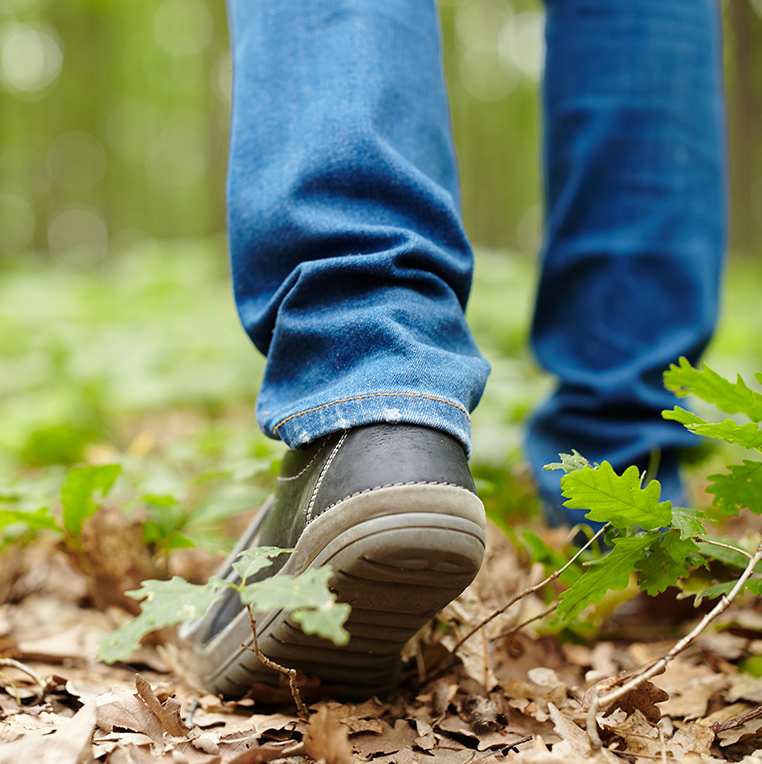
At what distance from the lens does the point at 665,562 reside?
33.4 inches

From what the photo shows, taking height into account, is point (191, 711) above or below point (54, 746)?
below

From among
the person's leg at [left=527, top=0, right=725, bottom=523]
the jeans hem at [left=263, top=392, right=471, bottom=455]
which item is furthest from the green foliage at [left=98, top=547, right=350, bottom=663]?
the person's leg at [left=527, top=0, right=725, bottom=523]

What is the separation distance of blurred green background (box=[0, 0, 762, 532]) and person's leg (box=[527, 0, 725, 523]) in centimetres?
20

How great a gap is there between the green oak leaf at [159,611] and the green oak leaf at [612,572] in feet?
1.47

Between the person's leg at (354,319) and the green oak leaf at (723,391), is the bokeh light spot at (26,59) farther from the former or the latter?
the green oak leaf at (723,391)

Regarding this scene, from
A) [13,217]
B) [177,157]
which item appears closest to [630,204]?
[177,157]

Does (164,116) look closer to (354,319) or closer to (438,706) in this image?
(354,319)

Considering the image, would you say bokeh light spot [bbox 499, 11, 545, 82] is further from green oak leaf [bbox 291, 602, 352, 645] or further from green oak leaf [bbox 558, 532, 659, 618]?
green oak leaf [bbox 291, 602, 352, 645]

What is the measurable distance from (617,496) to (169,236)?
67.3 feet

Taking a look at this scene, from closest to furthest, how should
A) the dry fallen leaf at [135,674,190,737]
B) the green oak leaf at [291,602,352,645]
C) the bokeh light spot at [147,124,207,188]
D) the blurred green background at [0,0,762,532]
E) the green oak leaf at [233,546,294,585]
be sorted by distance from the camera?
the green oak leaf at [291,602,352,645], the green oak leaf at [233,546,294,585], the dry fallen leaf at [135,674,190,737], the blurred green background at [0,0,762,532], the bokeh light spot at [147,124,207,188]

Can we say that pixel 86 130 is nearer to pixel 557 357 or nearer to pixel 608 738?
pixel 557 357

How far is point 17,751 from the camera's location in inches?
28.2

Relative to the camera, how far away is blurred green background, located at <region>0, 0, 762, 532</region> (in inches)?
85.2

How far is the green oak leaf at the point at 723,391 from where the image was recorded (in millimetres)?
865
